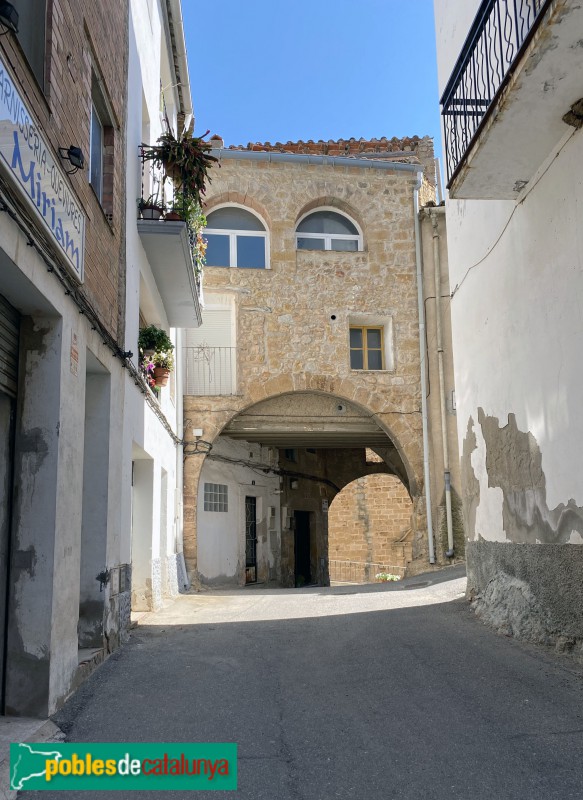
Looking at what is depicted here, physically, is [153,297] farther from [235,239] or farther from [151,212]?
[235,239]

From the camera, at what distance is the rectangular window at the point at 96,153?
24.4 feet

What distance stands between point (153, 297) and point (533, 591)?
661 cm

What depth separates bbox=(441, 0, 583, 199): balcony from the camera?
521 cm

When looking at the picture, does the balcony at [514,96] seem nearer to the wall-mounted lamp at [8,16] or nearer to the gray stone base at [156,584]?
the wall-mounted lamp at [8,16]

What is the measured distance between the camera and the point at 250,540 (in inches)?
750

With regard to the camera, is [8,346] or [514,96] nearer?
[8,346]

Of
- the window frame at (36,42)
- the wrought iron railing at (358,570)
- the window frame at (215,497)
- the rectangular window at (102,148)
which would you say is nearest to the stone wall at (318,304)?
the window frame at (215,497)

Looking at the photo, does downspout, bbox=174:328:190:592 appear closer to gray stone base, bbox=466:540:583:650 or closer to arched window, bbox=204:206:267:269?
arched window, bbox=204:206:267:269

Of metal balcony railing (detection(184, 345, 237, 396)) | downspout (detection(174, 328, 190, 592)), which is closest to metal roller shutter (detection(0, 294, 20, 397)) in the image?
downspout (detection(174, 328, 190, 592))

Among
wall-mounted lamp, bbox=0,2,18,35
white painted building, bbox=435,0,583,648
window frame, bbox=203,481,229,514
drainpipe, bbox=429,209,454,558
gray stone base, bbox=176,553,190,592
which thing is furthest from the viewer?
window frame, bbox=203,481,229,514

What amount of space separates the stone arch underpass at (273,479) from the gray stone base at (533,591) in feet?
25.0

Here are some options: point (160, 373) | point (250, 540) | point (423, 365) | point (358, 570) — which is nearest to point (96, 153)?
point (160, 373)

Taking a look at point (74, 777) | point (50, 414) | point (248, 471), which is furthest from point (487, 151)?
point (248, 471)

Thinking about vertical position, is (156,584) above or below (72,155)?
below
